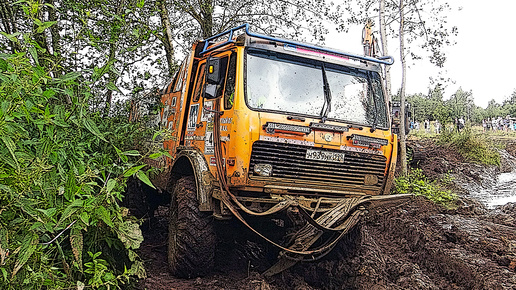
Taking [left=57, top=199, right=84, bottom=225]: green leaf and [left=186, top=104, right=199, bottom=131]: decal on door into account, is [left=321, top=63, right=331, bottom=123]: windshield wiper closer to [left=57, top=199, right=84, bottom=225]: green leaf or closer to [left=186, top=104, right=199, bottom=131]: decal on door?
[left=186, top=104, right=199, bottom=131]: decal on door

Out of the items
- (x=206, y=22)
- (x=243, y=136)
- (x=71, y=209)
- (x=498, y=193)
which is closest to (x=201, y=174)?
(x=243, y=136)

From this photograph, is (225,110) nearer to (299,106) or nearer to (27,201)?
(299,106)

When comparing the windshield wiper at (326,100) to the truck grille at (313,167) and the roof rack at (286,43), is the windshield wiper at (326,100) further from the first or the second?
the truck grille at (313,167)

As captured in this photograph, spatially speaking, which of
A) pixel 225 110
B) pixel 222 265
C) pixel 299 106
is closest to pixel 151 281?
pixel 222 265

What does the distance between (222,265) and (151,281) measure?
1.20 m

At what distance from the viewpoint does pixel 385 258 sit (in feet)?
20.9

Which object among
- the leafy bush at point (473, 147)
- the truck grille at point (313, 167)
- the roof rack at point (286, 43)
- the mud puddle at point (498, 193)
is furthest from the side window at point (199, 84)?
the leafy bush at point (473, 147)

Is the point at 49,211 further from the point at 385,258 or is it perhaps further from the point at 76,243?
the point at 385,258

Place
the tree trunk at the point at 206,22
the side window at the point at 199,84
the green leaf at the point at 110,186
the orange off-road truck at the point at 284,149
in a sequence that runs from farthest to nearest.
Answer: the tree trunk at the point at 206,22 < the side window at the point at 199,84 < the orange off-road truck at the point at 284,149 < the green leaf at the point at 110,186

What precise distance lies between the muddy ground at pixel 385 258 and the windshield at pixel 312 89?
4.03 ft

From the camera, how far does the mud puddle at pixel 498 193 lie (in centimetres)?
1238

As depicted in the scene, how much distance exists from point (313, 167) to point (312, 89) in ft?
3.06

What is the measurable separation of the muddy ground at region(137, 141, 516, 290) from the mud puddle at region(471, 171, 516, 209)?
3.34 m

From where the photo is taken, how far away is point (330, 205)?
201 inches
